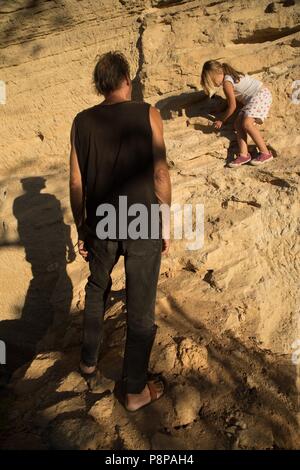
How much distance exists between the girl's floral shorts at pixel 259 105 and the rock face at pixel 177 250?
6.1 inches

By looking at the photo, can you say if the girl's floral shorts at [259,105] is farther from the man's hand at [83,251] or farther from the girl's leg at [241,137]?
the man's hand at [83,251]

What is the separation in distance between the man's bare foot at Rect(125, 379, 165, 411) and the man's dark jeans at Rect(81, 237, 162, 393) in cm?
3

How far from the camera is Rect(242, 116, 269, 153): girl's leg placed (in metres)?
3.05

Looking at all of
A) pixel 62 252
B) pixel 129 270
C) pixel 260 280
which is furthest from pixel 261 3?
pixel 129 270

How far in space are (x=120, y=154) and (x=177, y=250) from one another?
1.36m

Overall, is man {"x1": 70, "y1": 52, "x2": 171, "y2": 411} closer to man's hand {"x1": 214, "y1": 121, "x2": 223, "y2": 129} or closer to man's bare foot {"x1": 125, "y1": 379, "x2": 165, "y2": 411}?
man's bare foot {"x1": 125, "y1": 379, "x2": 165, "y2": 411}

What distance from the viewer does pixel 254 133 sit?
10.0 ft

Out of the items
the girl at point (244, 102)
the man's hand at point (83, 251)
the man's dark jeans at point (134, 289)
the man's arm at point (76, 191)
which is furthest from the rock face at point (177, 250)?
the man's arm at point (76, 191)

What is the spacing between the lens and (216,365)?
2168mm

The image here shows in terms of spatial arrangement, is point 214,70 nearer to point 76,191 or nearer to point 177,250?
point 177,250

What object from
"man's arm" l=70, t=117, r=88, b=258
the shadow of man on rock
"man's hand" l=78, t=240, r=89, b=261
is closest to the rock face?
the shadow of man on rock

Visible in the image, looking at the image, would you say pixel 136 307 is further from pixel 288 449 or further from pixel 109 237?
pixel 288 449
